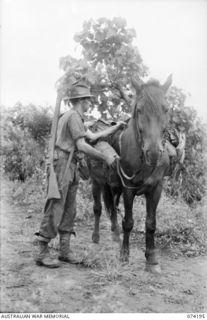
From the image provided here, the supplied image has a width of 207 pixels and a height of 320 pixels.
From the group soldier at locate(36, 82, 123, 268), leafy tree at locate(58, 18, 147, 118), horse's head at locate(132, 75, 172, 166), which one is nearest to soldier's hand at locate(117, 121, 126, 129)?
soldier at locate(36, 82, 123, 268)

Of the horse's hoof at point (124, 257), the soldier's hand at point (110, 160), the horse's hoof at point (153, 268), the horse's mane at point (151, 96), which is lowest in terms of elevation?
the horse's hoof at point (153, 268)

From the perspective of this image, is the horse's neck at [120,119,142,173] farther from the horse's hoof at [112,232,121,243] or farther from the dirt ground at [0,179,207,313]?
the horse's hoof at [112,232,121,243]

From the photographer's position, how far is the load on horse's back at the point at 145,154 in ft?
13.7

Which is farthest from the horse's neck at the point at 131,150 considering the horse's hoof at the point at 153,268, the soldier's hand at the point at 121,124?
the horse's hoof at the point at 153,268

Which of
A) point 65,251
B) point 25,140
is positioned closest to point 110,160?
point 65,251

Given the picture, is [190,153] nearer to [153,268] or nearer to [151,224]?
[151,224]

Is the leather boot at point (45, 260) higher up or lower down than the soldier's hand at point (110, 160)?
lower down

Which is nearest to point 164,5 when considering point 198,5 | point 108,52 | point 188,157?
point 198,5

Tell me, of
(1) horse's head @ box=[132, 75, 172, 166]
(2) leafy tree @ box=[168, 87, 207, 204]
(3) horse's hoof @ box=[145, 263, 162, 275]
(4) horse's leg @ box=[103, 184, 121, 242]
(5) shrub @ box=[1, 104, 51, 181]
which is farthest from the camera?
(5) shrub @ box=[1, 104, 51, 181]

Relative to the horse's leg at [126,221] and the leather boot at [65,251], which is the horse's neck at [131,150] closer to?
the horse's leg at [126,221]

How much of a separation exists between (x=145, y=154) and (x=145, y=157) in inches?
3.8

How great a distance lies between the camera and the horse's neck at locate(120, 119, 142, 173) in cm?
468

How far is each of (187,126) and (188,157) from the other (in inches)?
28.9

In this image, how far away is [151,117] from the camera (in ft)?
13.7
